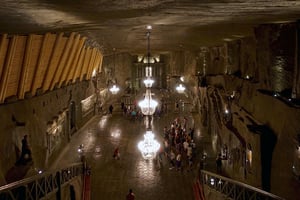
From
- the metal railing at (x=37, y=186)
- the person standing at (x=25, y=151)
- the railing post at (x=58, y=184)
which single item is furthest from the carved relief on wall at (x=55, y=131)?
the railing post at (x=58, y=184)

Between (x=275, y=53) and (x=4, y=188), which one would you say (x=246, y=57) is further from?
(x=4, y=188)

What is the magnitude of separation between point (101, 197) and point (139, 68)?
92.2 ft

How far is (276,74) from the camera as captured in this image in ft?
29.7

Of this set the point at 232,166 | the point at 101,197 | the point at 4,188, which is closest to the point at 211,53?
the point at 232,166

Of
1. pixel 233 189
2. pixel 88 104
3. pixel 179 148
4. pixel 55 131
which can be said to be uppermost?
pixel 233 189

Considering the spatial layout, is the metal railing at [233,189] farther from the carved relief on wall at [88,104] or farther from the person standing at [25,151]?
the carved relief on wall at [88,104]

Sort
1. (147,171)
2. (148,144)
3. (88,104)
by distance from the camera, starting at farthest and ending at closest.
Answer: (88,104) < (147,171) < (148,144)

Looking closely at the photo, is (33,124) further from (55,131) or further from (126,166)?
(126,166)

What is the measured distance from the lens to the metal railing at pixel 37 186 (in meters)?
7.09

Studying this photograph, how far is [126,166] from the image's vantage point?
48.6 ft

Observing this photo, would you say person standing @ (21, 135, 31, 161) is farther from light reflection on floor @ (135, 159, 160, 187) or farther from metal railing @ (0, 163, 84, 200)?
light reflection on floor @ (135, 159, 160, 187)

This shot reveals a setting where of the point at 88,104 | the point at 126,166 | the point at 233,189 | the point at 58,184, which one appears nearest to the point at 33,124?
the point at 58,184

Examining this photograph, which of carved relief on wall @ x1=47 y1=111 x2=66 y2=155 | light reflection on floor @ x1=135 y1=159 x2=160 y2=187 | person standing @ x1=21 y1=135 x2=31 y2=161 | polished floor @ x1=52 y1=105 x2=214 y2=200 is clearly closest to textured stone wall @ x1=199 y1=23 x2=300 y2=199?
polished floor @ x1=52 y1=105 x2=214 y2=200

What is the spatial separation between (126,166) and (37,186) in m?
6.85
